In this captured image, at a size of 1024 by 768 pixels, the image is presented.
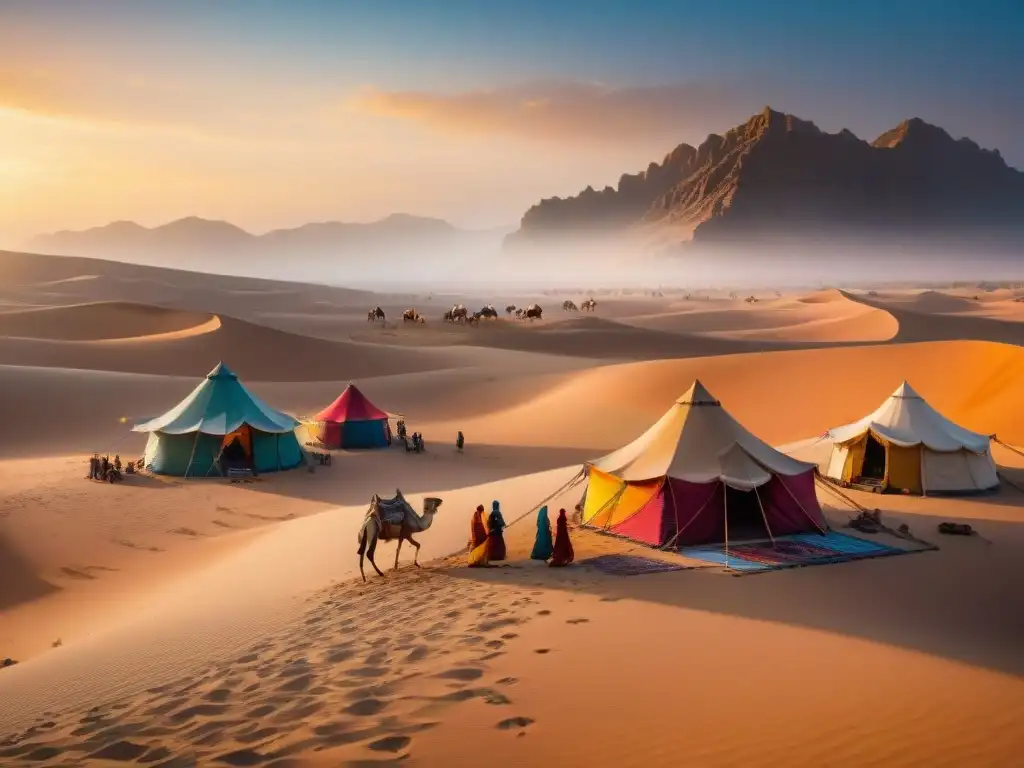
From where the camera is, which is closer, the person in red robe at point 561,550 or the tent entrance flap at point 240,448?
the person in red robe at point 561,550

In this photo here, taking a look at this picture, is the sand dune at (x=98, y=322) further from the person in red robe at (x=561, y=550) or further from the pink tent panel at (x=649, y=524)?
the person in red robe at (x=561, y=550)

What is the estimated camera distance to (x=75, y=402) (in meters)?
28.7

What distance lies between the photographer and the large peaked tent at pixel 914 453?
52.7 ft

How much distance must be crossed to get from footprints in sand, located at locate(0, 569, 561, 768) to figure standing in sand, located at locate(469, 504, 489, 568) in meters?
1.82

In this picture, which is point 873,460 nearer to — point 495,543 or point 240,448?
point 495,543

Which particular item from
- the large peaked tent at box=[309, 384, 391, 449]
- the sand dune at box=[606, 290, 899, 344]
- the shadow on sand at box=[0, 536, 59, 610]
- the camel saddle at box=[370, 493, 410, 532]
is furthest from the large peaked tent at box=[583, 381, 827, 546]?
the sand dune at box=[606, 290, 899, 344]

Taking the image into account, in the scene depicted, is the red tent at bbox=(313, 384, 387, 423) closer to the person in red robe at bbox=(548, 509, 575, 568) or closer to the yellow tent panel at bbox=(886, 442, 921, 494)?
the yellow tent panel at bbox=(886, 442, 921, 494)

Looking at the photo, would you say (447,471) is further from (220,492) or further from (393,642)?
(393,642)

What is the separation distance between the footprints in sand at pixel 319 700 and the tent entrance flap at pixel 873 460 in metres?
9.93

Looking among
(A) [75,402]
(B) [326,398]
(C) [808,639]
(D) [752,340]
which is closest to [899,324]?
(D) [752,340]

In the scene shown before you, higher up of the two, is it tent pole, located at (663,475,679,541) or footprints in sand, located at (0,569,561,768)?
tent pole, located at (663,475,679,541)

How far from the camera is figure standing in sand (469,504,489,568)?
1168 centimetres

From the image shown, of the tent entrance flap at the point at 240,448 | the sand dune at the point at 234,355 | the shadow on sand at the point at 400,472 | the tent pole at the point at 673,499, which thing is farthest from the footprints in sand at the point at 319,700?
the sand dune at the point at 234,355

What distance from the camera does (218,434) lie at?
68.9 ft
